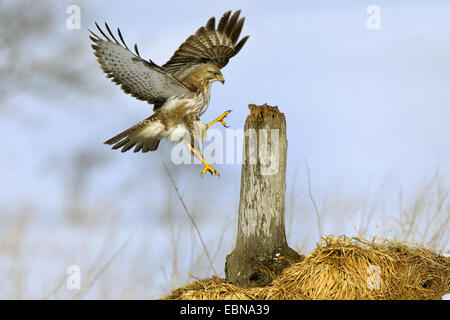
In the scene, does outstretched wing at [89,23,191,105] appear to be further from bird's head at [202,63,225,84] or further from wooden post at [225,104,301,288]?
wooden post at [225,104,301,288]

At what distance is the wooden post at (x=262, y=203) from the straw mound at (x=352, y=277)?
0.75 ft

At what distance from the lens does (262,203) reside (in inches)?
185

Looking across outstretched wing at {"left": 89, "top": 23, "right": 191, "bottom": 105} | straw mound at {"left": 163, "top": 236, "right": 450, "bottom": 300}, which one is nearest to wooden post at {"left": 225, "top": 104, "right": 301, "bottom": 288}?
straw mound at {"left": 163, "top": 236, "right": 450, "bottom": 300}

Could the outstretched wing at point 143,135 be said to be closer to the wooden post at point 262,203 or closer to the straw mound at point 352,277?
the wooden post at point 262,203

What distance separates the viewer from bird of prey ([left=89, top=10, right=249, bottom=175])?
5273mm

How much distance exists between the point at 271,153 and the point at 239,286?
1.24 m

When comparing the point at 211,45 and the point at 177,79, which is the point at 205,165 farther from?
the point at 211,45

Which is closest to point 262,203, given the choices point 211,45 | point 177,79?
point 177,79

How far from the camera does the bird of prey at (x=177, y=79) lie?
17.3ft

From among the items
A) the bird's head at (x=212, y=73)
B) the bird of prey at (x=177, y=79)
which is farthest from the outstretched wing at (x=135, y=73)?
the bird's head at (x=212, y=73)

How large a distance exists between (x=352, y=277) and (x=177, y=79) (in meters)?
2.72

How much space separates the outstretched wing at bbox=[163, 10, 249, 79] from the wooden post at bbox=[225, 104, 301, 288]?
5.43 feet
